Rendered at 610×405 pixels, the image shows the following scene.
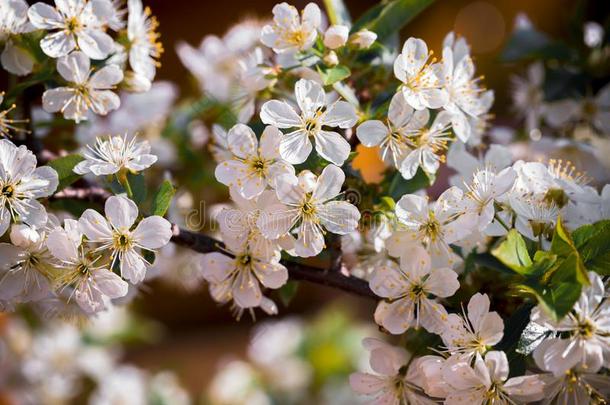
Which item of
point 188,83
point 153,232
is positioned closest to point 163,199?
point 153,232

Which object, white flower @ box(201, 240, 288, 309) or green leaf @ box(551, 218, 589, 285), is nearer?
green leaf @ box(551, 218, 589, 285)

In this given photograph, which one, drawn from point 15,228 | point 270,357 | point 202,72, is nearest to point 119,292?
point 15,228

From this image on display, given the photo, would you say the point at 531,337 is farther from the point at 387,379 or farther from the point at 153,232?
the point at 153,232

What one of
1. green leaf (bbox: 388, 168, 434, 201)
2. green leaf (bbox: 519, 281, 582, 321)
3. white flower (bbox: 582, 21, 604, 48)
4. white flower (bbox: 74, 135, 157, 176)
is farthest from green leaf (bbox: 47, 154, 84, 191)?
white flower (bbox: 582, 21, 604, 48)

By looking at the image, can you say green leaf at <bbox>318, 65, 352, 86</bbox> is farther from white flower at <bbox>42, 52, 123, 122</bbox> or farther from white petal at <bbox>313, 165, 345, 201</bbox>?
white flower at <bbox>42, 52, 123, 122</bbox>

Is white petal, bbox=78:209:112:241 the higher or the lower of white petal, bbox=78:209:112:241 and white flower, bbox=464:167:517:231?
the lower

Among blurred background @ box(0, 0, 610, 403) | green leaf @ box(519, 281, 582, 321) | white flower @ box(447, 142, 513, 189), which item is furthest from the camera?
blurred background @ box(0, 0, 610, 403)
